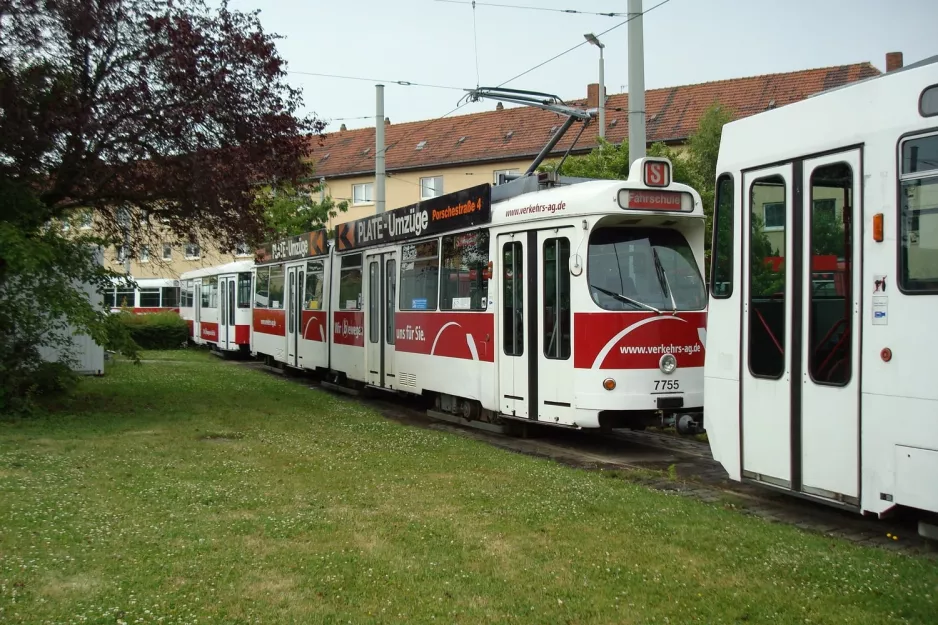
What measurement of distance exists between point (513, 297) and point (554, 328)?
95 centimetres

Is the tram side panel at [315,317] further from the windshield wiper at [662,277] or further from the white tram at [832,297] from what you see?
the white tram at [832,297]

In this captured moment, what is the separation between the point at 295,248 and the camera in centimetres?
2205

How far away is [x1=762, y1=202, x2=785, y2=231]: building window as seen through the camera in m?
7.70

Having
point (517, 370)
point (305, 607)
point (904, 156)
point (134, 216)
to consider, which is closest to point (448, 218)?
point (517, 370)

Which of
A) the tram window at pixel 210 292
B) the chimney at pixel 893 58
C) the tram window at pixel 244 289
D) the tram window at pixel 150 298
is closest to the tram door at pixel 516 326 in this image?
the tram window at pixel 244 289

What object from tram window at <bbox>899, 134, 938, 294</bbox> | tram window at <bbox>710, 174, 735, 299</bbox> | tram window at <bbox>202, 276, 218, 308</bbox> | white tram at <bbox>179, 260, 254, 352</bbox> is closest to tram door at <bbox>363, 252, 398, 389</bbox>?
tram window at <bbox>710, 174, 735, 299</bbox>

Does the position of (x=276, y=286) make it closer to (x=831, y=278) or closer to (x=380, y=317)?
(x=380, y=317)

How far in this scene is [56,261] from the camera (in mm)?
13117

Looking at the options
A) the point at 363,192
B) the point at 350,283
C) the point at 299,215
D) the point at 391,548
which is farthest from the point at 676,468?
the point at 363,192

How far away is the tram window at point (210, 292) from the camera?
3278 cm

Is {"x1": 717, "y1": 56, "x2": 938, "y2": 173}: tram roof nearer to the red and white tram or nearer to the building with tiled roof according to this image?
the red and white tram

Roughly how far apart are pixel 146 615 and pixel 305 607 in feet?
2.87

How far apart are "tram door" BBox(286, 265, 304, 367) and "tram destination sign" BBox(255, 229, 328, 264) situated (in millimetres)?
392

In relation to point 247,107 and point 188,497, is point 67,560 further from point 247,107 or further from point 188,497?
point 247,107
